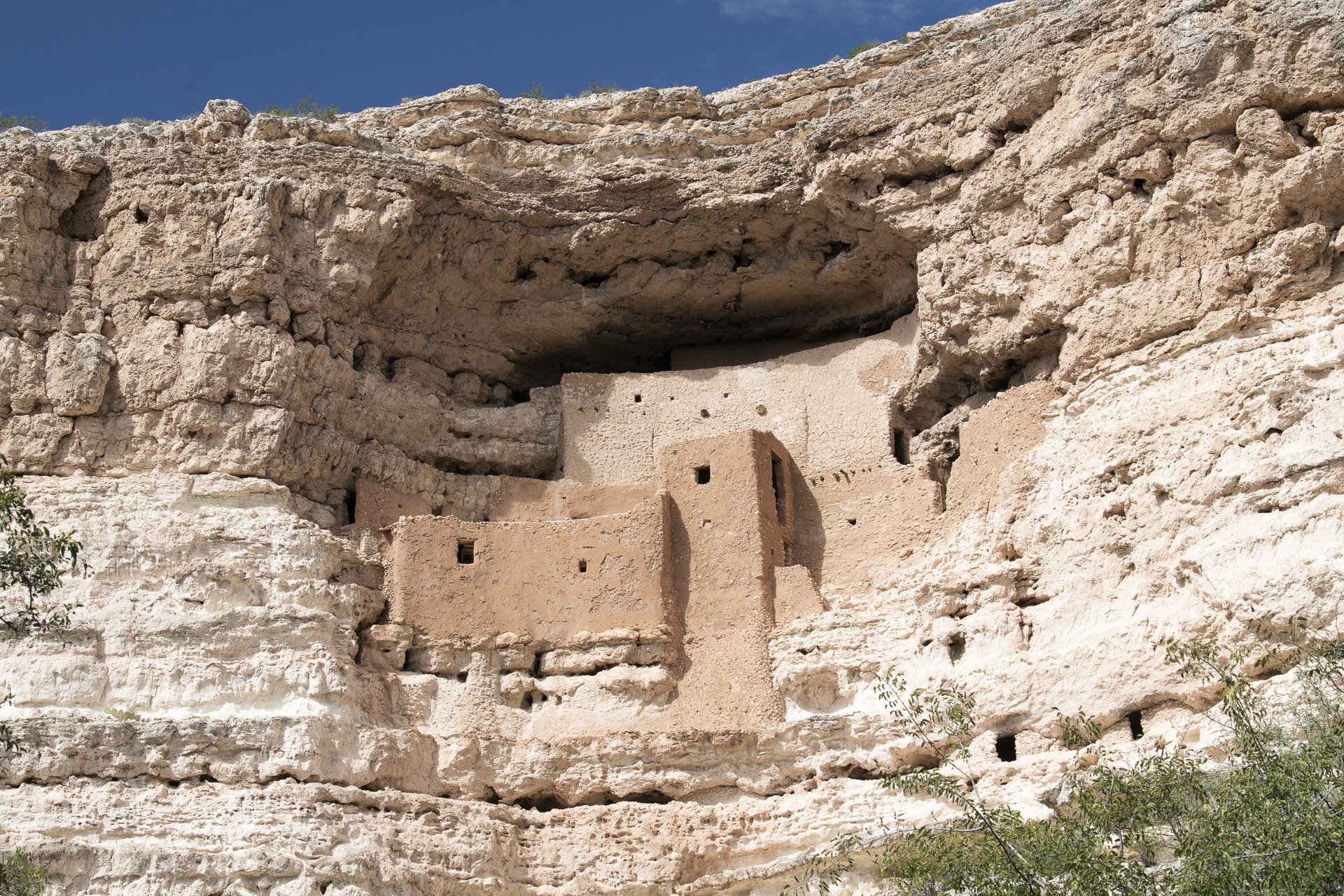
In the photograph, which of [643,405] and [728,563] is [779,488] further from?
[643,405]

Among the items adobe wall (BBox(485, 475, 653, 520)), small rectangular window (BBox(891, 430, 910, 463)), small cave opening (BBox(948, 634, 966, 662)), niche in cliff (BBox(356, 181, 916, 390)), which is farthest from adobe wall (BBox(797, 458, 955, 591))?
niche in cliff (BBox(356, 181, 916, 390))

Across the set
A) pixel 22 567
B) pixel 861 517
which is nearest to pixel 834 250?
pixel 861 517

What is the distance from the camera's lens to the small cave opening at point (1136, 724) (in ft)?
52.2

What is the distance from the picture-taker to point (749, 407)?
71.3 feet

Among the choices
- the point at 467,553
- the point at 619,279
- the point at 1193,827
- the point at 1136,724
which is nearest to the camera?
the point at 1193,827

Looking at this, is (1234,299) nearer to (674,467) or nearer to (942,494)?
(942,494)

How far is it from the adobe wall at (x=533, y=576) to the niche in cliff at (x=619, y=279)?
11.6 feet

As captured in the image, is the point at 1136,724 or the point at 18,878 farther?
the point at 1136,724

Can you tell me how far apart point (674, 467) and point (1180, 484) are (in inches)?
231

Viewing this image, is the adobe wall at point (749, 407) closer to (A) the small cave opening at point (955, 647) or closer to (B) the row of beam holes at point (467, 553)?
(B) the row of beam holes at point (467, 553)

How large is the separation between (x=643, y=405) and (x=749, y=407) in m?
1.29

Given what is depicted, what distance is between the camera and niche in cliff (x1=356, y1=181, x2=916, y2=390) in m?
21.9

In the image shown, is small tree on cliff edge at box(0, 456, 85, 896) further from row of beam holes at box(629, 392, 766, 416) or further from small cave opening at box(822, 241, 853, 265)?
small cave opening at box(822, 241, 853, 265)

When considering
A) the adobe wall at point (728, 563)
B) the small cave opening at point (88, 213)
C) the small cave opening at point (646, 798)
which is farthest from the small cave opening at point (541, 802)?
the small cave opening at point (88, 213)
